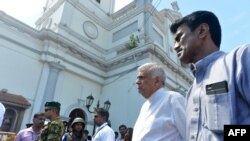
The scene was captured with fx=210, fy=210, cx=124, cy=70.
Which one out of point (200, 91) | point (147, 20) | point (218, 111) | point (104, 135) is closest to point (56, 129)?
point (104, 135)

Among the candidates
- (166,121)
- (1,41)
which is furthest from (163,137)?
(1,41)

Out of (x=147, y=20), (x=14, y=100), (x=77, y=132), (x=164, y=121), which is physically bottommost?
(x=77, y=132)

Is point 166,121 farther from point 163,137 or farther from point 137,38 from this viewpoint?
point 137,38

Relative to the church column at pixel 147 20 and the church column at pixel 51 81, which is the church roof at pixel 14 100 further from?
the church column at pixel 147 20

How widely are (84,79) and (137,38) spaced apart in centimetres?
447

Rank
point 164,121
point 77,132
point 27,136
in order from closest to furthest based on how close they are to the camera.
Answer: point 164,121 → point 27,136 → point 77,132

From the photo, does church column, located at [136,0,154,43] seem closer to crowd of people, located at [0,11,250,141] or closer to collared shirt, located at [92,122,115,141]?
collared shirt, located at [92,122,115,141]

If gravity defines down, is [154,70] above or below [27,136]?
above

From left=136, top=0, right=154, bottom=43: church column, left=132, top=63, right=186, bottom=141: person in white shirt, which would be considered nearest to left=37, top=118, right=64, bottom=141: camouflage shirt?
left=132, top=63, right=186, bottom=141: person in white shirt

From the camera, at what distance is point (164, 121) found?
6.13ft

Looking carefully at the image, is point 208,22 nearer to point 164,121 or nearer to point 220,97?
point 220,97

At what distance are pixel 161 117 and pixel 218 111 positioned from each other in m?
0.94

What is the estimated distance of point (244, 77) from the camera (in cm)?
97

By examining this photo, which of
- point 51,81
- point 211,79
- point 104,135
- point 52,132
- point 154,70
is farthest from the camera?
point 51,81
